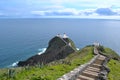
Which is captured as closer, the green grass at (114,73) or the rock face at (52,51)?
the green grass at (114,73)

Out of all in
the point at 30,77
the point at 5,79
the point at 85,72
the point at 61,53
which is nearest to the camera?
the point at 5,79

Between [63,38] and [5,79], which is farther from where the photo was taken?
[63,38]

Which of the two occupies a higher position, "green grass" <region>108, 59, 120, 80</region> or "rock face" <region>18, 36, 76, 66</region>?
"green grass" <region>108, 59, 120, 80</region>

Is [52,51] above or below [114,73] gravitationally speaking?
below

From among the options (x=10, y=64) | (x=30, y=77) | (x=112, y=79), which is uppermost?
(x=30, y=77)

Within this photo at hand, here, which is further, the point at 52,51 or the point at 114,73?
the point at 52,51

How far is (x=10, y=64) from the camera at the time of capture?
107 m

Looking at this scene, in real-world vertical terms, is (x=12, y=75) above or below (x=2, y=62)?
above

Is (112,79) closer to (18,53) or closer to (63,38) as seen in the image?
(63,38)

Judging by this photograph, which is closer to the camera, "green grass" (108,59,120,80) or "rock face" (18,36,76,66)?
"green grass" (108,59,120,80)

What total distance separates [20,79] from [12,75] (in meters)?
0.94

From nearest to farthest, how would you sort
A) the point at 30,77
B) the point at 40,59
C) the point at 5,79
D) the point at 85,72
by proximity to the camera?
the point at 5,79 < the point at 30,77 < the point at 85,72 < the point at 40,59

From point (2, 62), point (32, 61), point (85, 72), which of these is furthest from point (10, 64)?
point (85, 72)

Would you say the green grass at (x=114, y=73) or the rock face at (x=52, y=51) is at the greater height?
the green grass at (x=114, y=73)
